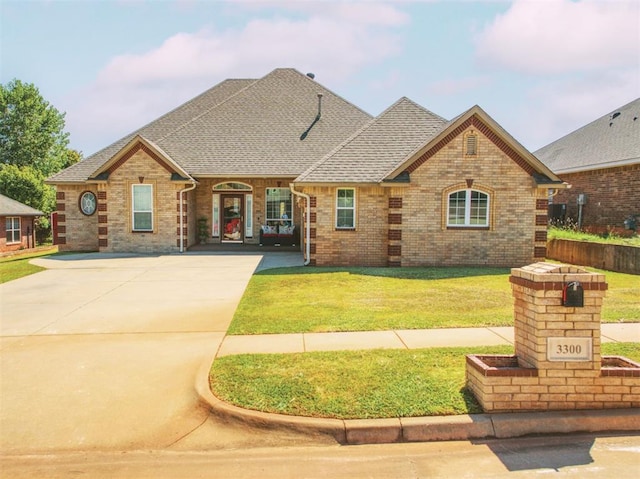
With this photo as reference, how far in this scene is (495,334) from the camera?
26.4 feet

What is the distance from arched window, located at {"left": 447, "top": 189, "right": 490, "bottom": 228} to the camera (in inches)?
661

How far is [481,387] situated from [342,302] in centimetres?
567

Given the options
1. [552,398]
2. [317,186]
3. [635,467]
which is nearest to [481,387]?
[552,398]

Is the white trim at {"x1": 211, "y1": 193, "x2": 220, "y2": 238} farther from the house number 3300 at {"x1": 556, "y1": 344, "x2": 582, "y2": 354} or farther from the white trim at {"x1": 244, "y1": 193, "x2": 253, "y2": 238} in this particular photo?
the house number 3300 at {"x1": 556, "y1": 344, "x2": 582, "y2": 354}

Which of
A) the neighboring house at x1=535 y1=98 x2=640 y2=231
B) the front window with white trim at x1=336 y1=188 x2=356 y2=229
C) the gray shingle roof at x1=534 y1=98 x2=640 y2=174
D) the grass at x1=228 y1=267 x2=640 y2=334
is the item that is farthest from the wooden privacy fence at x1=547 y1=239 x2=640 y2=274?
the front window with white trim at x1=336 y1=188 x2=356 y2=229

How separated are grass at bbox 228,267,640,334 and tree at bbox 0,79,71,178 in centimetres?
5295

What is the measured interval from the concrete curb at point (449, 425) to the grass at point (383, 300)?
129 inches

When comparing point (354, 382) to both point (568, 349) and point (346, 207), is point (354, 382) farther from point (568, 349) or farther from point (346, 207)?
point (346, 207)

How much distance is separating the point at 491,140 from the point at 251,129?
12.1 meters

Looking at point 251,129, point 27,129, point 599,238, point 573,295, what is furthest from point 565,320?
point 27,129

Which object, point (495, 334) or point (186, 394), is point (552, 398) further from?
point (186, 394)

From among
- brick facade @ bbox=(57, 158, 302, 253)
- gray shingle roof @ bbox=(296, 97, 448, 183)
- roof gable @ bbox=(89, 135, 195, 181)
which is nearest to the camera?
gray shingle roof @ bbox=(296, 97, 448, 183)

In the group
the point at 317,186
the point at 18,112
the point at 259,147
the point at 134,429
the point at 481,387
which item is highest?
the point at 18,112

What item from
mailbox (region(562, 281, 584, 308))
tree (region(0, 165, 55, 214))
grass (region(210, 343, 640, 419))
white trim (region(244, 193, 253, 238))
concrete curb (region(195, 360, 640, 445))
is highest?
tree (region(0, 165, 55, 214))
